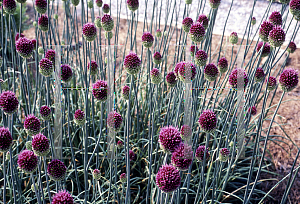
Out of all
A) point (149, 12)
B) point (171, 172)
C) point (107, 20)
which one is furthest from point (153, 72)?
point (149, 12)

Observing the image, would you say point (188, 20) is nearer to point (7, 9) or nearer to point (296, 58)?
point (7, 9)

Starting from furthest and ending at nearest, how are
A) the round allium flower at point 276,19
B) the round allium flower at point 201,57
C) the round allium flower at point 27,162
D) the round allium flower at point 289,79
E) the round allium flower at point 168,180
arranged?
the round allium flower at point 276,19 → the round allium flower at point 201,57 → the round allium flower at point 289,79 → the round allium flower at point 27,162 → the round allium flower at point 168,180

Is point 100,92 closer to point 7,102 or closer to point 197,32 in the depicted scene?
point 7,102

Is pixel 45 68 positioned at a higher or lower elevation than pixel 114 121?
higher

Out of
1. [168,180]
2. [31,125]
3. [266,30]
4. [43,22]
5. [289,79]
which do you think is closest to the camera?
[168,180]

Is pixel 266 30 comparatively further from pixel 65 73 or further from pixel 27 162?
pixel 27 162

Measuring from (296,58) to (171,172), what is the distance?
146 inches

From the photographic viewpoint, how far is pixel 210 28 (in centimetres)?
173

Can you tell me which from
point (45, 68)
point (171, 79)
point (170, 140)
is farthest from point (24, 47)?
point (170, 140)

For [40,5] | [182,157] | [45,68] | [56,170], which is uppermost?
[40,5]

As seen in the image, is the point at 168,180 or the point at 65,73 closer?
the point at 168,180

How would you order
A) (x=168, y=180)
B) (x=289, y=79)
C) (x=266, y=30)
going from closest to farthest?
(x=168, y=180) < (x=289, y=79) < (x=266, y=30)

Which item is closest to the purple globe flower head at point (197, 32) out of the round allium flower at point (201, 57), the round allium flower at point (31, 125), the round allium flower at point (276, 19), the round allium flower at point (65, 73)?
the round allium flower at point (201, 57)

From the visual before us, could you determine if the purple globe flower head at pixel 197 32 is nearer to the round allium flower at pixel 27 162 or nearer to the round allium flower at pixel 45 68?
the round allium flower at pixel 45 68
